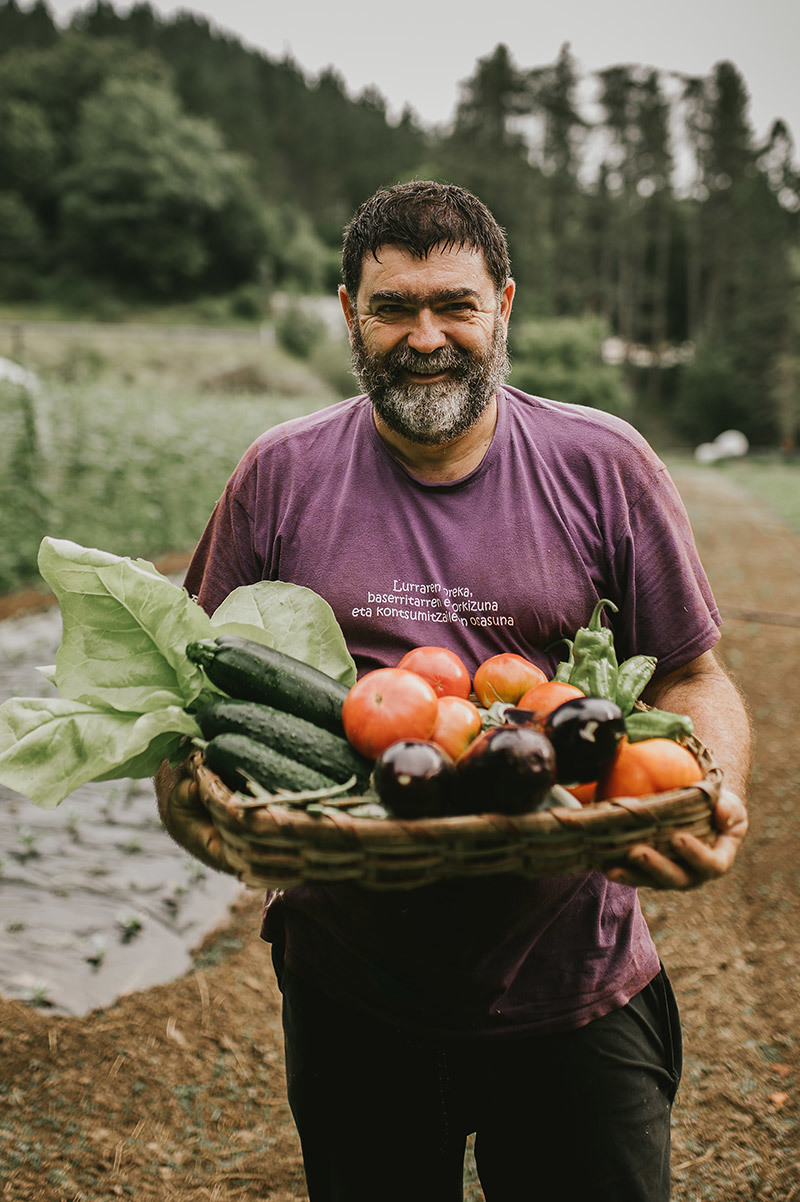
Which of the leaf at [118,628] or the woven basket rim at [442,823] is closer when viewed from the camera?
the woven basket rim at [442,823]

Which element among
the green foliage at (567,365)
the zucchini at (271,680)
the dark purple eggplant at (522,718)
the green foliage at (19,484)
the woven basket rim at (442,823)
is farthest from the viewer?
the green foliage at (567,365)

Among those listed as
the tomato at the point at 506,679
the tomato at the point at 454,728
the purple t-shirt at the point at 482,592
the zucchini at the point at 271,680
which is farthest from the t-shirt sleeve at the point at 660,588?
the zucchini at the point at 271,680

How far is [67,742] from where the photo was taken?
5.85ft

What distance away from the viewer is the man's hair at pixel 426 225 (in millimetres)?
2094

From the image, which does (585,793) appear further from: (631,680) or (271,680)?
(271,680)

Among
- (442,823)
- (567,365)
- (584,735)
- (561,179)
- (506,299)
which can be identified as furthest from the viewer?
(561,179)

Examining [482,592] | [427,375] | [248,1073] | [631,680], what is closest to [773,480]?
[248,1073]

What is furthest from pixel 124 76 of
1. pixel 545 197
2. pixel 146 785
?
pixel 146 785

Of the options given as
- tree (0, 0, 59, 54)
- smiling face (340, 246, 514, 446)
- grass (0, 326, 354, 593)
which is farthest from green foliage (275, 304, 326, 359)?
tree (0, 0, 59, 54)

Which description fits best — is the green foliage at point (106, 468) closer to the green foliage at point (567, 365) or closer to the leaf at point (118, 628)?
the leaf at point (118, 628)

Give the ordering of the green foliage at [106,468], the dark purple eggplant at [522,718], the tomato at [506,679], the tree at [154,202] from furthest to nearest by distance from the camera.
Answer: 1. the tree at [154,202]
2. the green foliage at [106,468]
3. the tomato at [506,679]
4. the dark purple eggplant at [522,718]

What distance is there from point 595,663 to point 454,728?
0.39m

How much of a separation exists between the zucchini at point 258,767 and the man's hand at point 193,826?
0.11 metres

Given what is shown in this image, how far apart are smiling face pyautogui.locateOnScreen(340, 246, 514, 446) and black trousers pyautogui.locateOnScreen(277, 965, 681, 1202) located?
4.55ft
